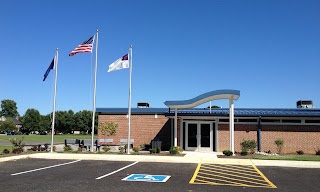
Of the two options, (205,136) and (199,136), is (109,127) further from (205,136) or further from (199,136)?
(205,136)

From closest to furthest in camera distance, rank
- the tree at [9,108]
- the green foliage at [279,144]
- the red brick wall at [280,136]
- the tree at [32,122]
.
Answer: the green foliage at [279,144] → the red brick wall at [280,136] → the tree at [32,122] → the tree at [9,108]

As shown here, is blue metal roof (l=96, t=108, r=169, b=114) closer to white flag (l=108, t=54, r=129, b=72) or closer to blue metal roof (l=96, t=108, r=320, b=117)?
blue metal roof (l=96, t=108, r=320, b=117)

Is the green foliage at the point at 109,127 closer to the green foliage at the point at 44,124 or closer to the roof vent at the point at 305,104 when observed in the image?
the roof vent at the point at 305,104

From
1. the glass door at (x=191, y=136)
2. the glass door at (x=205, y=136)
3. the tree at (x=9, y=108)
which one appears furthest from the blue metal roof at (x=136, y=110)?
the tree at (x=9, y=108)

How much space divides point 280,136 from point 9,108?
17862 cm

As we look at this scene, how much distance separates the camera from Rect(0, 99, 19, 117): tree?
6934 inches

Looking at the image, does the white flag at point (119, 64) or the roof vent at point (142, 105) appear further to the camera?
the roof vent at point (142, 105)

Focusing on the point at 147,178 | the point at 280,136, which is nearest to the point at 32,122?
the point at 280,136

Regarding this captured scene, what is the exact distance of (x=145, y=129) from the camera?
1122 inches

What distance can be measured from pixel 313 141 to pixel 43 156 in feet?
62.8

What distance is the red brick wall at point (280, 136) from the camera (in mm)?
24219

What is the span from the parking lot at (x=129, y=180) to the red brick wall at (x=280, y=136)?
989 cm

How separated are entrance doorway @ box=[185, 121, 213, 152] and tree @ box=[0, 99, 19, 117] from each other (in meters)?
173

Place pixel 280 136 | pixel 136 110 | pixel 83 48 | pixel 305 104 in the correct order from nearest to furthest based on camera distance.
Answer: pixel 83 48 < pixel 280 136 < pixel 136 110 < pixel 305 104
